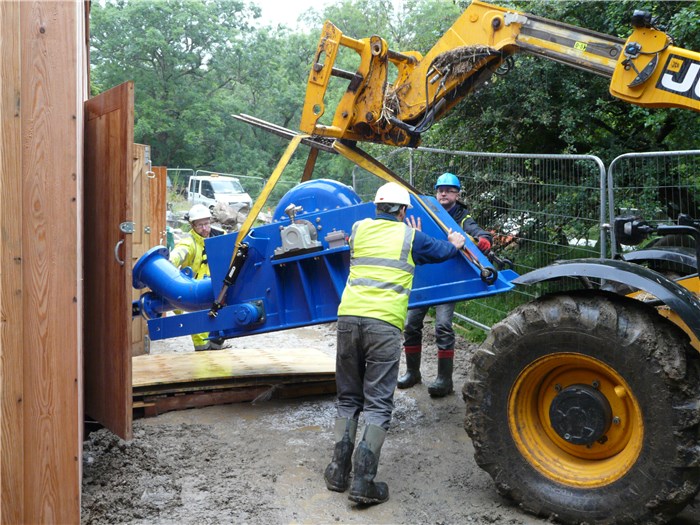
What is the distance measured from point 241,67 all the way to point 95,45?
7.64 meters

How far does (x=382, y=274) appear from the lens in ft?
15.4

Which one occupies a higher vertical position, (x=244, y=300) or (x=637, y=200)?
(x=637, y=200)

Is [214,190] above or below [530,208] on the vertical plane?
above

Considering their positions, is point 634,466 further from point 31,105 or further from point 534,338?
point 31,105

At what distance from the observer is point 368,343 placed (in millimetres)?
4621

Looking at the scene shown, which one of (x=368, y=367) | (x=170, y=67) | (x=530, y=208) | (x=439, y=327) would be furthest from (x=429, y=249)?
(x=170, y=67)

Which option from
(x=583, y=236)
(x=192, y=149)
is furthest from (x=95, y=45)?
(x=583, y=236)

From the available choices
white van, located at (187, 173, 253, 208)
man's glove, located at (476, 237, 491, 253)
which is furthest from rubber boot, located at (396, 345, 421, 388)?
white van, located at (187, 173, 253, 208)

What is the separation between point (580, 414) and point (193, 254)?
459 cm

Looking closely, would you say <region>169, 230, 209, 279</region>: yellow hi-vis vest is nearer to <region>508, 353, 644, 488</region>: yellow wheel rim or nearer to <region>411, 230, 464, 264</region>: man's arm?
<region>411, 230, 464, 264</region>: man's arm

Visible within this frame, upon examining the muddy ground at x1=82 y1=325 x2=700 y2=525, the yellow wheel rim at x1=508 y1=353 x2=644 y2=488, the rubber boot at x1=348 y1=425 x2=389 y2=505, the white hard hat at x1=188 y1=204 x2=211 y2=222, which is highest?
the white hard hat at x1=188 y1=204 x2=211 y2=222

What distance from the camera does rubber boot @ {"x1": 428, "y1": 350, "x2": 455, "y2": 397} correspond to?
6539 millimetres

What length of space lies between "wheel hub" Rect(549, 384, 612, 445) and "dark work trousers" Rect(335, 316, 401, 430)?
1005 mm

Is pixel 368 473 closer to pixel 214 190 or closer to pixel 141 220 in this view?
pixel 141 220
